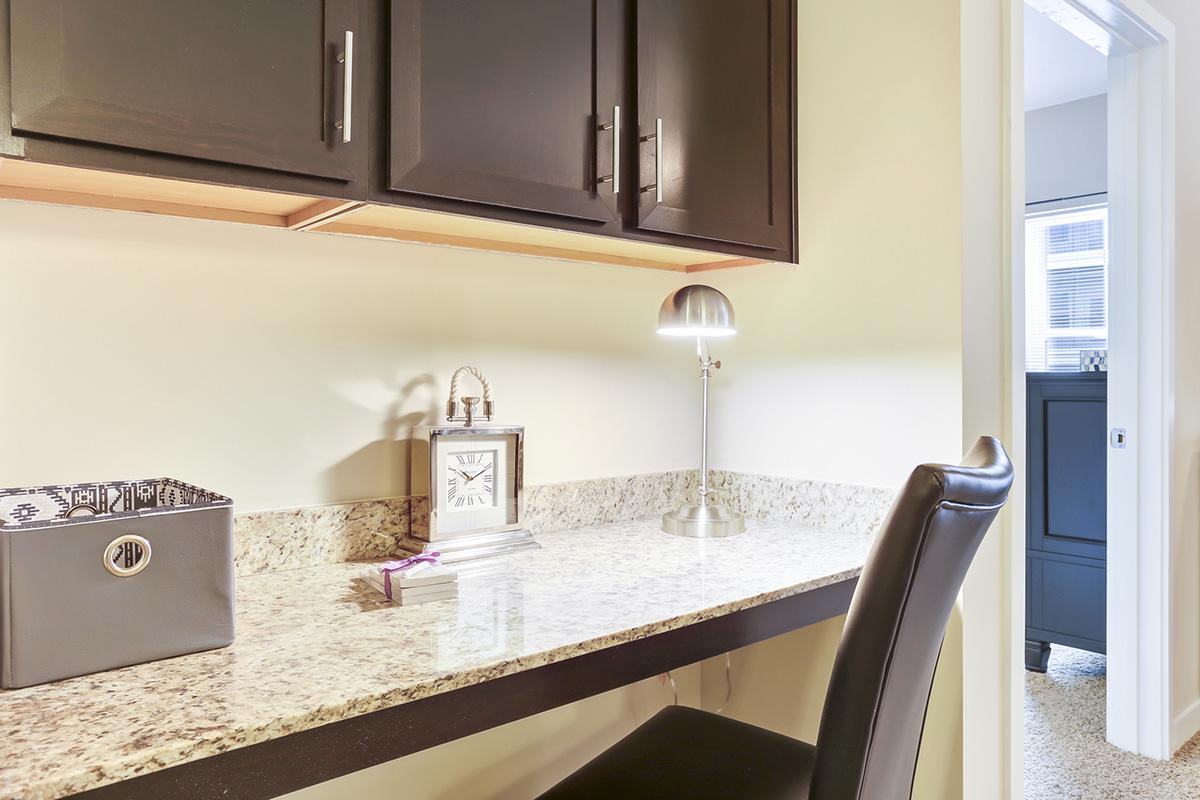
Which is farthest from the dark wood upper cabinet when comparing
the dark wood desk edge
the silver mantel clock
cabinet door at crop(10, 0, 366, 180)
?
the dark wood desk edge

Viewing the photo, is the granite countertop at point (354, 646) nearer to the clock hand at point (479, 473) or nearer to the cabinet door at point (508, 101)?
the clock hand at point (479, 473)

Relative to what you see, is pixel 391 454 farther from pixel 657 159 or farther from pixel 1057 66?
pixel 1057 66

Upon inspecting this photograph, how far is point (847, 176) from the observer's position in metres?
1.82

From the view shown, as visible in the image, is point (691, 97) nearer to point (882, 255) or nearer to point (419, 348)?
point (882, 255)

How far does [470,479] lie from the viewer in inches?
60.2

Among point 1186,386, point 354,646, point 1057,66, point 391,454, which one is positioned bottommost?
point 354,646

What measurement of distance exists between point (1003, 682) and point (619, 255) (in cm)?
128

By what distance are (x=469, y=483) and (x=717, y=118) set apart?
0.92 metres

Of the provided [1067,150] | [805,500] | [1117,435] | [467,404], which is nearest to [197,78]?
[467,404]

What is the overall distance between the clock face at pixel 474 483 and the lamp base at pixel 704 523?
1.29 ft

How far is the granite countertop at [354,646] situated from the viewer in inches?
29.9

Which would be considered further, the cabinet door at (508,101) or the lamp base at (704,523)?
the lamp base at (704,523)

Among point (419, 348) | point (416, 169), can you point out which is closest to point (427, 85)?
point (416, 169)

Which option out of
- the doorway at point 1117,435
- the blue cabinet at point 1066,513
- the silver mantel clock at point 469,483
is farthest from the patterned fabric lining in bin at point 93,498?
the blue cabinet at point 1066,513
